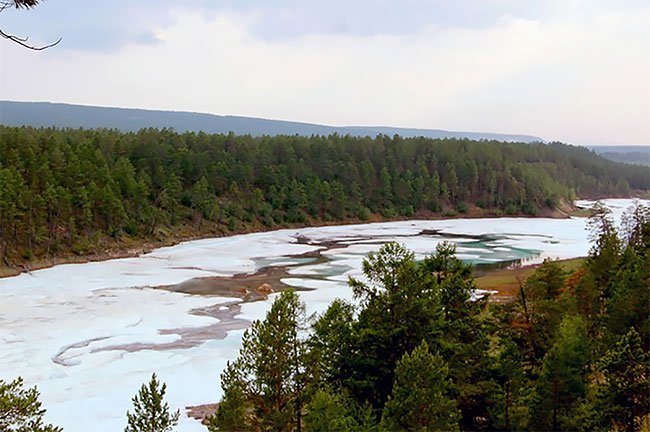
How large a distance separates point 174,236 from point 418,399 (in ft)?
199

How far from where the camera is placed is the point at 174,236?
7094cm

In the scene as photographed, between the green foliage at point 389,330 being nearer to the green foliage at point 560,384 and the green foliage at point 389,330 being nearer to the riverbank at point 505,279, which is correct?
the green foliage at point 560,384

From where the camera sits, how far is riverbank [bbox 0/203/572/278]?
5190 centimetres

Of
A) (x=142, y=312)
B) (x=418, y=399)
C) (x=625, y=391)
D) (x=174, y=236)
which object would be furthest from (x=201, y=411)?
(x=174, y=236)

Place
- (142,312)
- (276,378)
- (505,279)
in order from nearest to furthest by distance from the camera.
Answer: (276,378) → (142,312) → (505,279)

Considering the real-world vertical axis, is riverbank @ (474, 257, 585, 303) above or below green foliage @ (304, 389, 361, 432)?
below

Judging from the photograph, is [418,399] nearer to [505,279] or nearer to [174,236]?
[505,279]

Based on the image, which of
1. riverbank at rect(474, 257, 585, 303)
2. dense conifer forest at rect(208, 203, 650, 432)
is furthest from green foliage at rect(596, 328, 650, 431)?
riverbank at rect(474, 257, 585, 303)

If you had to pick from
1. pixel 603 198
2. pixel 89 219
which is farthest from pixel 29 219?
pixel 603 198

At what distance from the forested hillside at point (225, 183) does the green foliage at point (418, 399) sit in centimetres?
4384

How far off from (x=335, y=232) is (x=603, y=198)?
3519 inches

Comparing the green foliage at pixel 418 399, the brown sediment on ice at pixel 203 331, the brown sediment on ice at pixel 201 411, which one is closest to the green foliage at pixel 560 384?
the green foliage at pixel 418 399

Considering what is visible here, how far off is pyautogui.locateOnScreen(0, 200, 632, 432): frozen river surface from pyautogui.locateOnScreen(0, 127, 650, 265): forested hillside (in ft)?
15.3

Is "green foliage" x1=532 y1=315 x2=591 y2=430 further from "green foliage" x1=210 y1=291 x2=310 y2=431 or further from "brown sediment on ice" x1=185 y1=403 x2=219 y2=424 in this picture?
"brown sediment on ice" x1=185 y1=403 x2=219 y2=424
